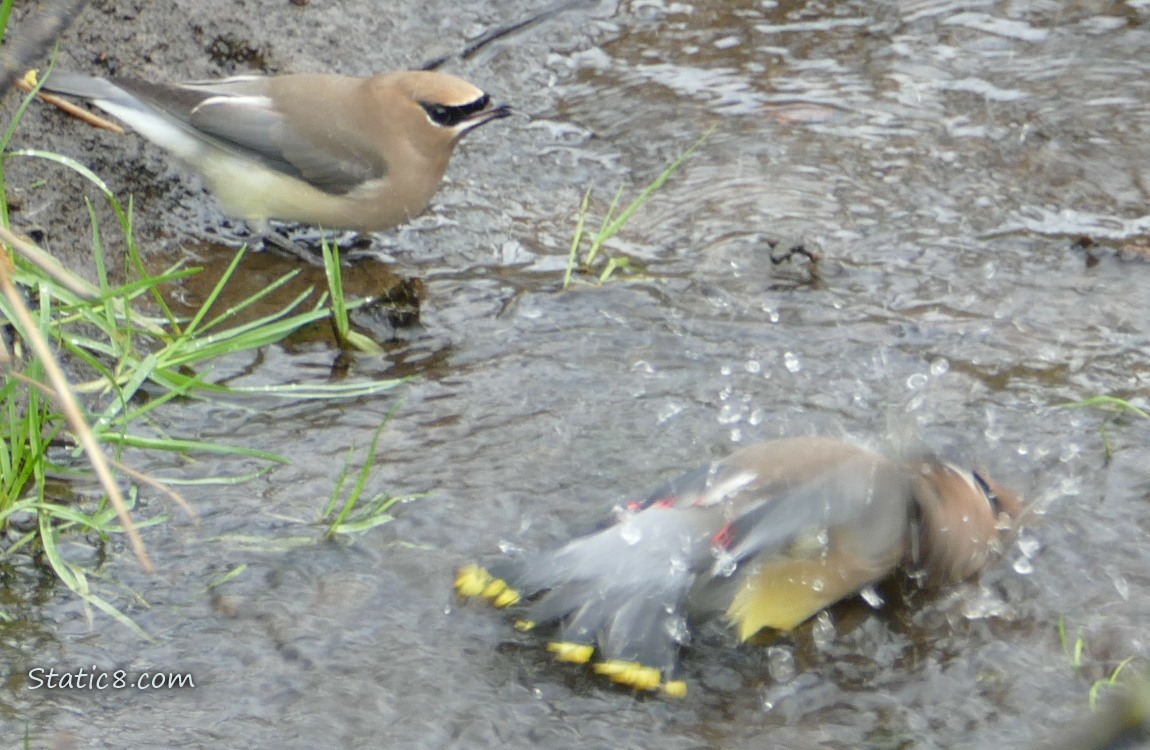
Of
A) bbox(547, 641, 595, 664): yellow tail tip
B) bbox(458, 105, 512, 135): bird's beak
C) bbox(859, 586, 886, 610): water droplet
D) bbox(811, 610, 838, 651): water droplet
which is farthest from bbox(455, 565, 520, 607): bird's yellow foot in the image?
bbox(458, 105, 512, 135): bird's beak

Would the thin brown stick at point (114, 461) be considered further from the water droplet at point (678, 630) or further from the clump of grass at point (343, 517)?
the water droplet at point (678, 630)

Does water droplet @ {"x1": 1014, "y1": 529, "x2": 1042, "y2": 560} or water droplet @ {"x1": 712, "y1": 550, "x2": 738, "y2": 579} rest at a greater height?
water droplet @ {"x1": 712, "y1": 550, "x2": 738, "y2": 579}

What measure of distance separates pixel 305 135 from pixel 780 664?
3.14m

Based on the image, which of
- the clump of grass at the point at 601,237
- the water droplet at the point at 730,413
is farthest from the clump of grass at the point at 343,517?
the clump of grass at the point at 601,237

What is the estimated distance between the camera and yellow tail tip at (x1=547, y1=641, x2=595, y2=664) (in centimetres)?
292

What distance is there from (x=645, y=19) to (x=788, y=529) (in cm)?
388

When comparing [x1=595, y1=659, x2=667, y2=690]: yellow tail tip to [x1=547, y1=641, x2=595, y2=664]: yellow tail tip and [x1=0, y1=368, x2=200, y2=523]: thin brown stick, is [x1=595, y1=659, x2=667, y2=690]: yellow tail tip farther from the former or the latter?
[x1=0, y1=368, x2=200, y2=523]: thin brown stick

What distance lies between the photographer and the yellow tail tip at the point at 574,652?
2.92m

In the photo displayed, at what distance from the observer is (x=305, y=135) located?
17.5 ft

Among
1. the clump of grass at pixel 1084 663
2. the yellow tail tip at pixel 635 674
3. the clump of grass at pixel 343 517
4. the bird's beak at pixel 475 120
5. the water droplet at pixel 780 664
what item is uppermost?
the bird's beak at pixel 475 120

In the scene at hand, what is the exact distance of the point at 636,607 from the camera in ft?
9.62

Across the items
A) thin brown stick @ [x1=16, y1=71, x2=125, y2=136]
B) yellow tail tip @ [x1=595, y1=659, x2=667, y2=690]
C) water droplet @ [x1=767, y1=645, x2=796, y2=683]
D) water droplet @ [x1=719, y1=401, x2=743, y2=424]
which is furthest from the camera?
thin brown stick @ [x1=16, y1=71, x2=125, y2=136]

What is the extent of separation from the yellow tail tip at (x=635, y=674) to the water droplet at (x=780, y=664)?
0.93ft

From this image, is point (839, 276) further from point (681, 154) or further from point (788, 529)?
point (788, 529)
